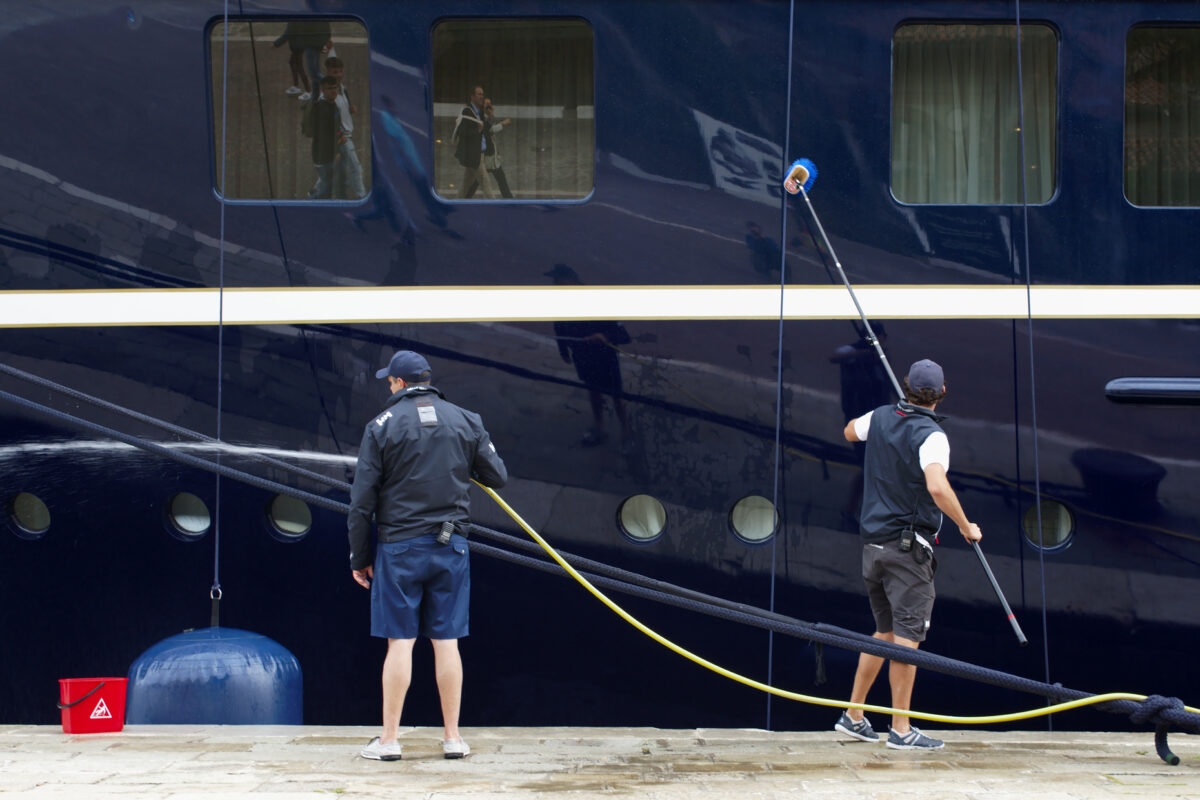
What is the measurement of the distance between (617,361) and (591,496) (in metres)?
0.55

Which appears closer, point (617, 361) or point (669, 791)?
point (669, 791)

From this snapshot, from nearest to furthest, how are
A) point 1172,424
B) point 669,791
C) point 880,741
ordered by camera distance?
point 669,791 → point 880,741 → point 1172,424

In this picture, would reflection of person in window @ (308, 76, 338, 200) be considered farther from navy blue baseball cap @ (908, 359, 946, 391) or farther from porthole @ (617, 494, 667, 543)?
navy blue baseball cap @ (908, 359, 946, 391)

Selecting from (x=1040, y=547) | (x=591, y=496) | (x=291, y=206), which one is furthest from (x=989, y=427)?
(x=291, y=206)

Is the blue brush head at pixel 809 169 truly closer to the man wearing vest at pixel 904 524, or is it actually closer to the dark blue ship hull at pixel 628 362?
the dark blue ship hull at pixel 628 362

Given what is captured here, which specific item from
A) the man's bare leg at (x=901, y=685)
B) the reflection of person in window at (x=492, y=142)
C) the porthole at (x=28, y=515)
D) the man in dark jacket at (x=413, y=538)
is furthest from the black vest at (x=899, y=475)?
the porthole at (x=28, y=515)

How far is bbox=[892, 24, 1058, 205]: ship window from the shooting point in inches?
201

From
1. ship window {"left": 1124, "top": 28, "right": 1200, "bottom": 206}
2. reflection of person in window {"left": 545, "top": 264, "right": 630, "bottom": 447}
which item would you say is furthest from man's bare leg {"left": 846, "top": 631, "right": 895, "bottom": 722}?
ship window {"left": 1124, "top": 28, "right": 1200, "bottom": 206}

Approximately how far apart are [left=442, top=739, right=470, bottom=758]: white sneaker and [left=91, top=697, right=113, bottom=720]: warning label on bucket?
4.39 ft

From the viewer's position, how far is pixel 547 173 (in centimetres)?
511

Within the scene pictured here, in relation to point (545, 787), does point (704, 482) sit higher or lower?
higher

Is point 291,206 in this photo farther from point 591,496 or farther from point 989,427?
point 989,427

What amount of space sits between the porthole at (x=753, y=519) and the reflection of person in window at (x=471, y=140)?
168 cm

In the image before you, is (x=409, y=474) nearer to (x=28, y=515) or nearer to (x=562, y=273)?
(x=562, y=273)
